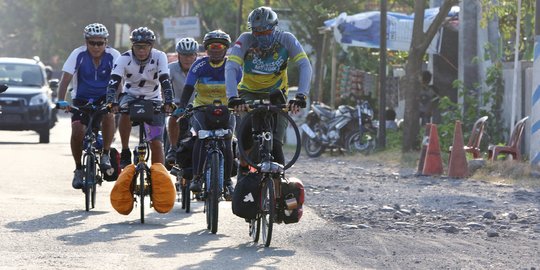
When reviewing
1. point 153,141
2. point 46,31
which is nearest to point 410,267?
point 153,141

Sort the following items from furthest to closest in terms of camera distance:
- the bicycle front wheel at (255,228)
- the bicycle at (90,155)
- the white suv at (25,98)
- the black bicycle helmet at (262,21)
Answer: the white suv at (25,98) → the bicycle at (90,155) → the black bicycle helmet at (262,21) → the bicycle front wheel at (255,228)

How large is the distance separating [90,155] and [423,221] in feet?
11.1

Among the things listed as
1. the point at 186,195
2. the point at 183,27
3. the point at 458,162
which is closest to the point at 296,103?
the point at 186,195

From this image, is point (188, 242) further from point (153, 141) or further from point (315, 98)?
point (315, 98)

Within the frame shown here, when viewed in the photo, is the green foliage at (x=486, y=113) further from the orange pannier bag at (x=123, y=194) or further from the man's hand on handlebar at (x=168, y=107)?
the orange pannier bag at (x=123, y=194)

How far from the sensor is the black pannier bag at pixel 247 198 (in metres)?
10.5

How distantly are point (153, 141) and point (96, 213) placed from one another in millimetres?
885

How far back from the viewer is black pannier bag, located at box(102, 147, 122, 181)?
13991 millimetres

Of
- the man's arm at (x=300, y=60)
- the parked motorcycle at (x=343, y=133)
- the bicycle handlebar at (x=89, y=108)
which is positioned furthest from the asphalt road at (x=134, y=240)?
the parked motorcycle at (x=343, y=133)

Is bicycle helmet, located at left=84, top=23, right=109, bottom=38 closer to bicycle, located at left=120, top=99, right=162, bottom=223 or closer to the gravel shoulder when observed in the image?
bicycle, located at left=120, top=99, right=162, bottom=223

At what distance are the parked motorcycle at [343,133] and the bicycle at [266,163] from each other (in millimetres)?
16559

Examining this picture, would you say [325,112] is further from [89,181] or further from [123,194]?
[123,194]

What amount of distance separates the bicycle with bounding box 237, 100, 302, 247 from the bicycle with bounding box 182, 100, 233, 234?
673 mm

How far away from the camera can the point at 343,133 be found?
27641 mm
